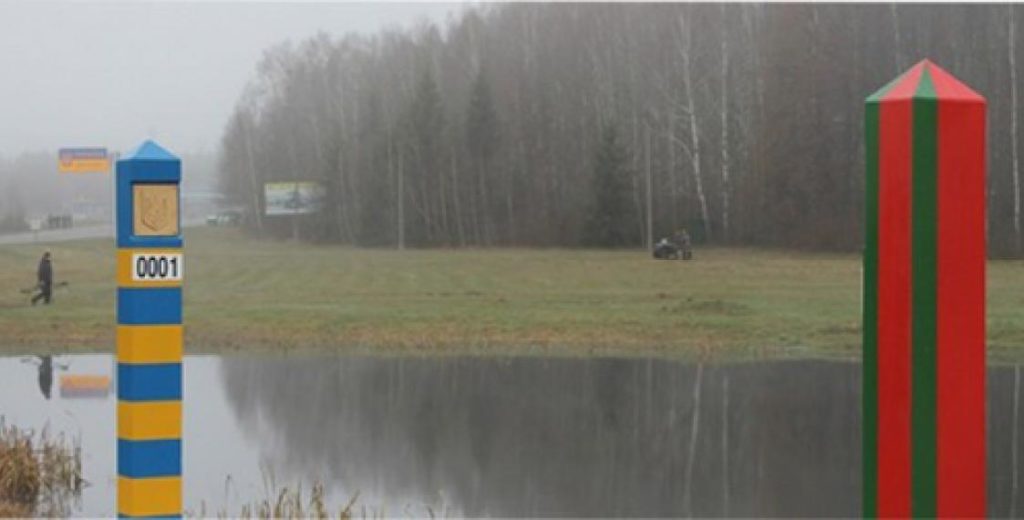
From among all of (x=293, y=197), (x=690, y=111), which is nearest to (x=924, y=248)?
(x=293, y=197)

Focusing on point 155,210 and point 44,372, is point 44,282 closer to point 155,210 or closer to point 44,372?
point 44,372

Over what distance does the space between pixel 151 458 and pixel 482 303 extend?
2124 cm

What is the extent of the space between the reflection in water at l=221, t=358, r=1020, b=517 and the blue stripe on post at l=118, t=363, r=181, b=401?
4018 millimetres

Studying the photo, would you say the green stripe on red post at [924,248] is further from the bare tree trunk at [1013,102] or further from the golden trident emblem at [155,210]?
the bare tree trunk at [1013,102]

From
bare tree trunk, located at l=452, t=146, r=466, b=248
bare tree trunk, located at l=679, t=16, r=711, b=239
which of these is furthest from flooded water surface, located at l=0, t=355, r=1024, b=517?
bare tree trunk, located at l=452, t=146, r=466, b=248

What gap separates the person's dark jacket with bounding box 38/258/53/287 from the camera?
25781 mm

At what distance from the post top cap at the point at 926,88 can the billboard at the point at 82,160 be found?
68.8 feet

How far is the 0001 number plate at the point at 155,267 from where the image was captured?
17.1 ft

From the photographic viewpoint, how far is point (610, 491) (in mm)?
9945

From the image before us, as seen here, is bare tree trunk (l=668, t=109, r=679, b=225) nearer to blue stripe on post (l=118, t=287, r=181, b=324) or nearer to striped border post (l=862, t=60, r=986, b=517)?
blue stripe on post (l=118, t=287, r=181, b=324)

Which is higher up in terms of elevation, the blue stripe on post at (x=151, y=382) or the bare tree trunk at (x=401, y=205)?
the bare tree trunk at (x=401, y=205)

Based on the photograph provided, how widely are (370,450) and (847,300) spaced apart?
1499 cm

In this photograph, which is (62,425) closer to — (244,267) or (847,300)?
(847,300)

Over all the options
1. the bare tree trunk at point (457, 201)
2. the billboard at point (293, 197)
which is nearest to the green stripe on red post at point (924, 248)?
the billboard at point (293, 197)
